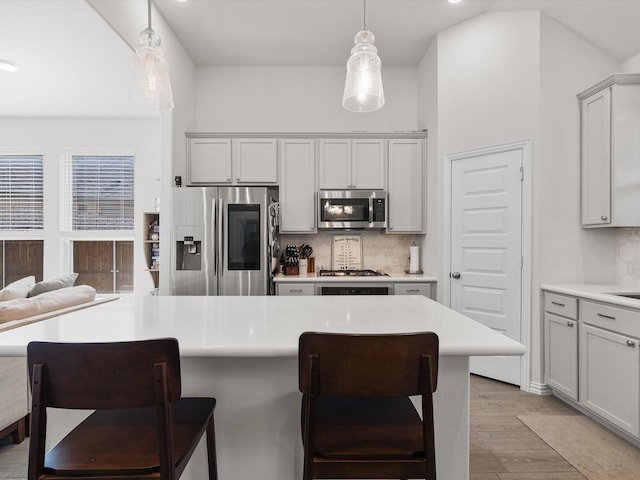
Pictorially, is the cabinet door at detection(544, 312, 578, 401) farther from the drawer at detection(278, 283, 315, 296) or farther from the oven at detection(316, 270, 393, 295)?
the drawer at detection(278, 283, 315, 296)

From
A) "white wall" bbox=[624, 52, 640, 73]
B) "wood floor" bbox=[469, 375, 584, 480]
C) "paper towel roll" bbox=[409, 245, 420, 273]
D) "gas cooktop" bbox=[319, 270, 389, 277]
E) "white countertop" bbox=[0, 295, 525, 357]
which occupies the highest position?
"white wall" bbox=[624, 52, 640, 73]

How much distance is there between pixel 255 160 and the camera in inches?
153

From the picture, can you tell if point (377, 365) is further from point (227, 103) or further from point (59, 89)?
point (59, 89)

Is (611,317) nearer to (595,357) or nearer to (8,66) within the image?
(595,357)

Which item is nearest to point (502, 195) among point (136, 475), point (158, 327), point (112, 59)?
point (158, 327)

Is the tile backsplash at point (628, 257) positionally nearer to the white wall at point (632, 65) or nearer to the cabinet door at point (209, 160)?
the white wall at point (632, 65)

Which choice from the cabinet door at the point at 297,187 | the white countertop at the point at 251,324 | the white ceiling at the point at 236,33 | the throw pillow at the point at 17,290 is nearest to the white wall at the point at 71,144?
the white ceiling at the point at 236,33

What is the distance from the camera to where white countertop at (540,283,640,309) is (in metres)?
2.20

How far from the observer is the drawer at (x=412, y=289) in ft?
11.6

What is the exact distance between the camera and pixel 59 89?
Result: 399cm

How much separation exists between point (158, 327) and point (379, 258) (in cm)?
307

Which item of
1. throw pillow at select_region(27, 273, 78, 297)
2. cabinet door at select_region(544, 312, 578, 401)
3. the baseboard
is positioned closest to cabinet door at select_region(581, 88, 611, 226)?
cabinet door at select_region(544, 312, 578, 401)

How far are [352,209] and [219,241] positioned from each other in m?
1.41

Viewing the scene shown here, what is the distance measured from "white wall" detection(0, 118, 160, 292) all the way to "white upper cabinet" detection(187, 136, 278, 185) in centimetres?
131
